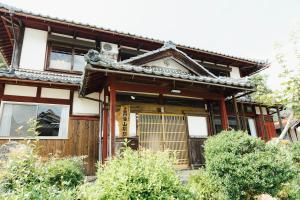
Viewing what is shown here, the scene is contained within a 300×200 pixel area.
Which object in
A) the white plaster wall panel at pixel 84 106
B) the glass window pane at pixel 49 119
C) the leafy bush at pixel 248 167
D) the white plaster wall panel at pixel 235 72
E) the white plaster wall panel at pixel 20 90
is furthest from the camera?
the white plaster wall panel at pixel 235 72

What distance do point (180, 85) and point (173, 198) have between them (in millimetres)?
5863

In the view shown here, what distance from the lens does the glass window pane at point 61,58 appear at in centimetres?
965

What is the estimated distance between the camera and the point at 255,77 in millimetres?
23906

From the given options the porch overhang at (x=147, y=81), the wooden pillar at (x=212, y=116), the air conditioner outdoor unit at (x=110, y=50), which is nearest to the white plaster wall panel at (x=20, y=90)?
the porch overhang at (x=147, y=81)

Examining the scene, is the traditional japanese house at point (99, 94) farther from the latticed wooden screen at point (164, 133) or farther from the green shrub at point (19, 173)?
the green shrub at point (19, 173)

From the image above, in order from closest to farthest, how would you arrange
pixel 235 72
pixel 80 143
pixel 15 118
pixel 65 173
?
pixel 65 173 < pixel 15 118 < pixel 80 143 < pixel 235 72

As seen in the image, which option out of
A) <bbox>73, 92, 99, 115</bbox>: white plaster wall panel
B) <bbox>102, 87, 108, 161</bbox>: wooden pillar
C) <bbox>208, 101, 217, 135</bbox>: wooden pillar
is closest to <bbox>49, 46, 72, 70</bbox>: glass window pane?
<bbox>73, 92, 99, 115</bbox>: white plaster wall panel

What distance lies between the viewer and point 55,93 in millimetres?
8680

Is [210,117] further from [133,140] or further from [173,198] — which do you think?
[173,198]

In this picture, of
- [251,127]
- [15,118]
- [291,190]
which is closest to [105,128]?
[15,118]

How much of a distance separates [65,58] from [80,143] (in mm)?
4124

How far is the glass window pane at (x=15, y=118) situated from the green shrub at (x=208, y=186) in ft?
19.2

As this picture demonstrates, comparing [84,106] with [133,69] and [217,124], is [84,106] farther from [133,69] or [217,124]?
[217,124]

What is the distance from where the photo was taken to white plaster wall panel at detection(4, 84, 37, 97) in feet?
26.2
